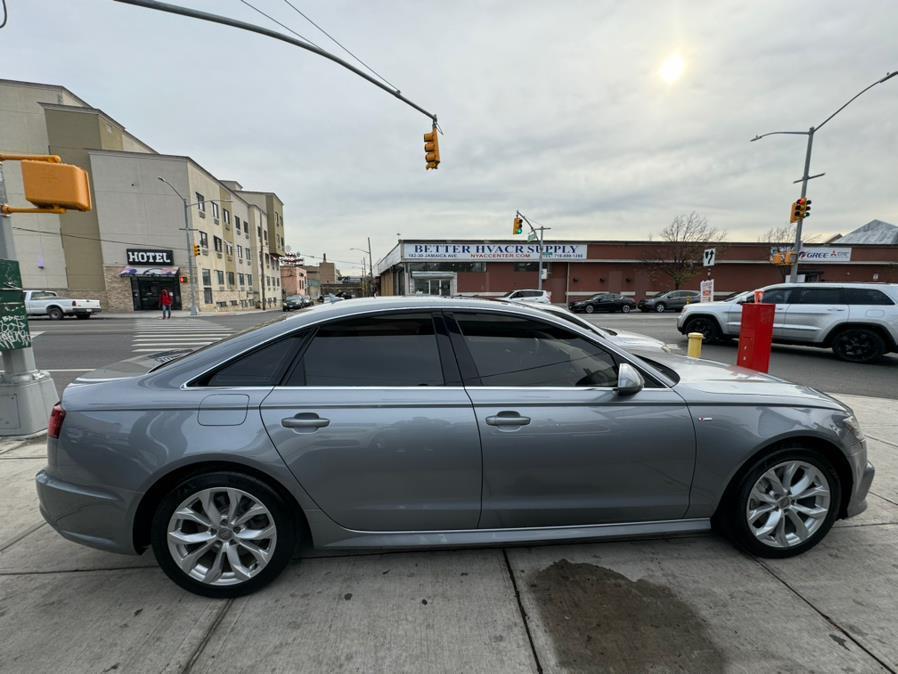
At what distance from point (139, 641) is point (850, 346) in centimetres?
1261

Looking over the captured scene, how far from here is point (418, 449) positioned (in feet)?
7.20

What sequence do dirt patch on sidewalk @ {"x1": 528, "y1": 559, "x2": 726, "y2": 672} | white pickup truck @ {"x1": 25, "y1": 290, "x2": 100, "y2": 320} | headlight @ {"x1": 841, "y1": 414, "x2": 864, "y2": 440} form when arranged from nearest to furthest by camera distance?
1. dirt patch on sidewalk @ {"x1": 528, "y1": 559, "x2": 726, "y2": 672}
2. headlight @ {"x1": 841, "y1": 414, "x2": 864, "y2": 440}
3. white pickup truck @ {"x1": 25, "y1": 290, "x2": 100, "y2": 320}

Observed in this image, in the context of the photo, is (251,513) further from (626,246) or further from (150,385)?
(626,246)

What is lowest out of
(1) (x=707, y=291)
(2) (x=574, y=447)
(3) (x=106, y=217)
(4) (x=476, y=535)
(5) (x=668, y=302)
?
(4) (x=476, y=535)

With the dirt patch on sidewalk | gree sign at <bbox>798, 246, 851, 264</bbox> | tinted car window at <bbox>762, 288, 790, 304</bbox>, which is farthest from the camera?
gree sign at <bbox>798, 246, 851, 264</bbox>

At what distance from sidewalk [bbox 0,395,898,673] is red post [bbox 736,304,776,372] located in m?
4.19

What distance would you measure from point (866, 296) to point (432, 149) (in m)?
10.6

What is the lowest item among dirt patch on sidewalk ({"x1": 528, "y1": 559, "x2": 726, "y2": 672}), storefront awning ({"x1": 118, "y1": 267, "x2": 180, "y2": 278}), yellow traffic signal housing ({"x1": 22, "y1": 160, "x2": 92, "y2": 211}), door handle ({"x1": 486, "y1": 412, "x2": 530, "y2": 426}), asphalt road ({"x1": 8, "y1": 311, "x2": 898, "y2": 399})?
dirt patch on sidewalk ({"x1": 528, "y1": 559, "x2": 726, "y2": 672})

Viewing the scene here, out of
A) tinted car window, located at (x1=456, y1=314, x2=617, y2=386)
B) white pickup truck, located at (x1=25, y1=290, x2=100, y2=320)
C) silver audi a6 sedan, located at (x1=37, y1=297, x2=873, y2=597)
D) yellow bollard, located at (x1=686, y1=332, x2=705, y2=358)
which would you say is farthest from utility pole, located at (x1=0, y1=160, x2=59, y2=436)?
white pickup truck, located at (x1=25, y1=290, x2=100, y2=320)

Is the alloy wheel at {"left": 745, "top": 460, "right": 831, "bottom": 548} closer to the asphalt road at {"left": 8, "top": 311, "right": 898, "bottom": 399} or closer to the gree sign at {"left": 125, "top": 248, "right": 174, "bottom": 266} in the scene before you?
the asphalt road at {"left": 8, "top": 311, "right": 898, "bottom": 399}

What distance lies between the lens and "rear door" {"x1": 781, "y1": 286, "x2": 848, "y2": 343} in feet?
30.0

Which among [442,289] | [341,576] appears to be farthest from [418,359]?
[442,289]

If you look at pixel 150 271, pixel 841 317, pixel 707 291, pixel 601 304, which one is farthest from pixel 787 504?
pixel 150 271

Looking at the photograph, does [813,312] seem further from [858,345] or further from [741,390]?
[741,390]
